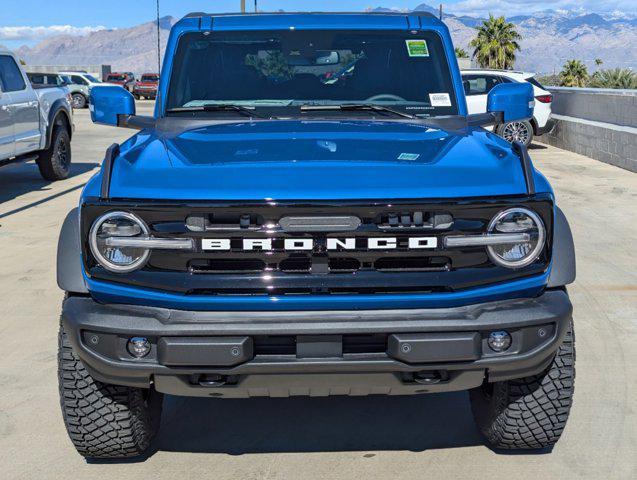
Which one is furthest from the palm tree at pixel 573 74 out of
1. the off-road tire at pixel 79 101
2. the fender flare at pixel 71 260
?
the fender flare at pixel 71 260

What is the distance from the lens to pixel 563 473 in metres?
3.75

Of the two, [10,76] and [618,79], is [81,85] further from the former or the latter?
[10,76]

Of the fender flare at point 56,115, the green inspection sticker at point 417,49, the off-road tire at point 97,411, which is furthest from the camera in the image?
the fender flare at point 56,115

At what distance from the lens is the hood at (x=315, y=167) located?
3227 millimetres

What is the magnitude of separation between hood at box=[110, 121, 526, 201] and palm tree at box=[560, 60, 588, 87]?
56.1 metres

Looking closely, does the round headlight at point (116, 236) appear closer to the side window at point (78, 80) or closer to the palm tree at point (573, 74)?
the side window at point (78, 80)

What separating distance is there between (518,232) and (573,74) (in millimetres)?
59695

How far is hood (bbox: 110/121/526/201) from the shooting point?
3227mm

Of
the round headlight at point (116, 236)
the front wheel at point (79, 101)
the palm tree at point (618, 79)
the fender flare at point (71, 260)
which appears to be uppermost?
the round headlight at point (116, 236)

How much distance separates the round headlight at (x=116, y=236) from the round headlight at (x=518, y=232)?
126 centimetres

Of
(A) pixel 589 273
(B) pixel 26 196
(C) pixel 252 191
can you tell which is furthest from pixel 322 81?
(B) pixel 26 196

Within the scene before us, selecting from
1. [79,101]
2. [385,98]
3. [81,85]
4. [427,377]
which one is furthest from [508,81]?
[81,85]

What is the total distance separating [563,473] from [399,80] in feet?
7.10

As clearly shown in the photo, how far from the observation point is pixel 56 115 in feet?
43.4
